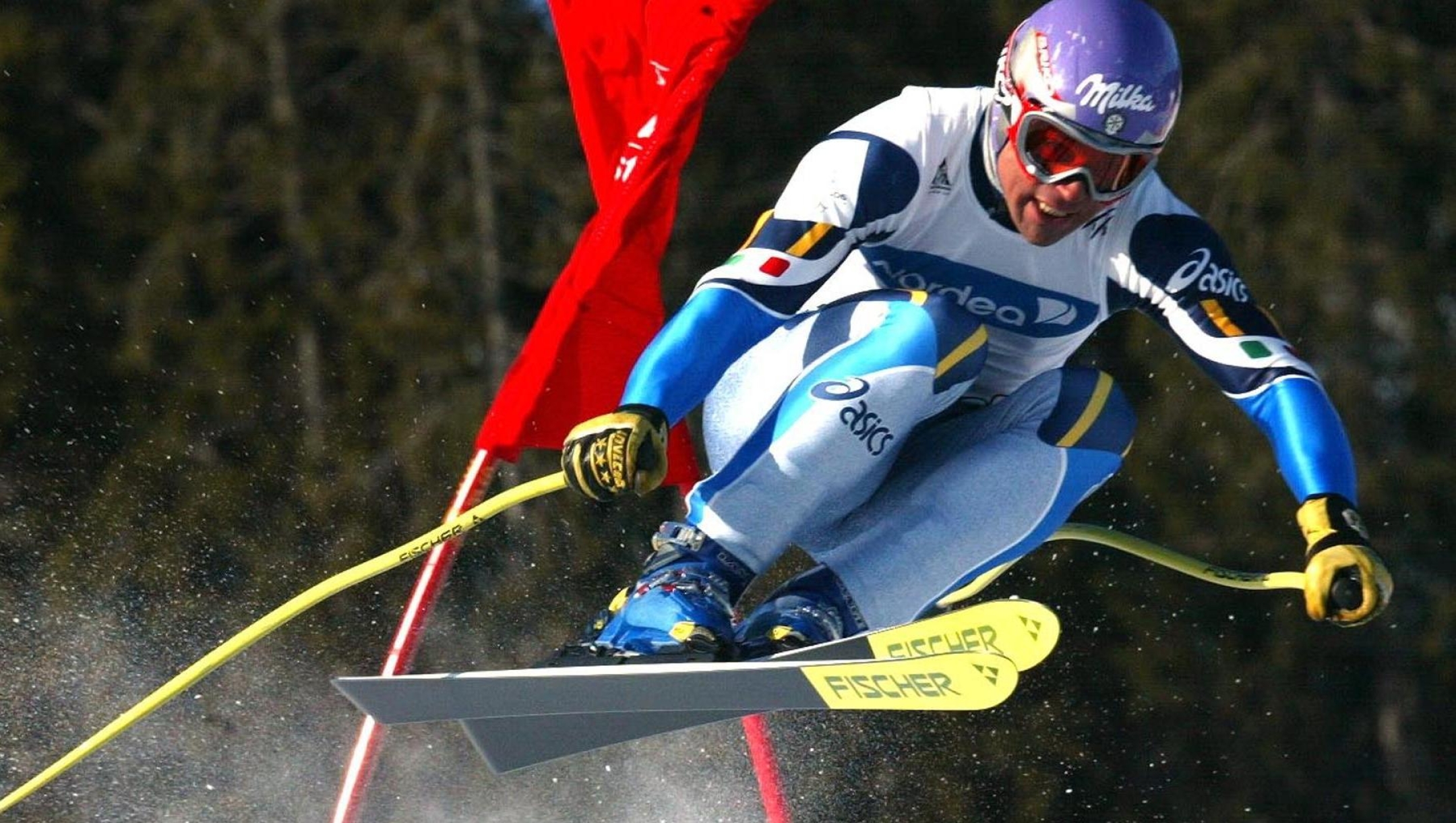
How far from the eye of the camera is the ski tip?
3.13 meters

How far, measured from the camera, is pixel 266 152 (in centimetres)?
965

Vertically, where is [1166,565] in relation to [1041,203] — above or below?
below

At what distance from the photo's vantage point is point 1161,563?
3910mm

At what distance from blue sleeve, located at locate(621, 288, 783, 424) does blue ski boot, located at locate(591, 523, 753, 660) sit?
0.25 metres

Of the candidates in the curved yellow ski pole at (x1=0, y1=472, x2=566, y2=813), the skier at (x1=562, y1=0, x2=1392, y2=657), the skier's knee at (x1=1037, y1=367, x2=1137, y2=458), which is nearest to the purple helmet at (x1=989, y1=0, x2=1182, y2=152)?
the skier at (x1=562, y1=0, x2=1392, y2=657)

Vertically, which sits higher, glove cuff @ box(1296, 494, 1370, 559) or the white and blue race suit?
the white and blue race suit

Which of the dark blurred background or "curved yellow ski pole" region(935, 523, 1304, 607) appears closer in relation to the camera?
"curved yellow ski pole" region(935, 523, 1304, 607)

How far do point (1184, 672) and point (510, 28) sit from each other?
142 inches

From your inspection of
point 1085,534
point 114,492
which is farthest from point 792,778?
point 114,492

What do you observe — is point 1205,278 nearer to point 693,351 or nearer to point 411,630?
point 693,351

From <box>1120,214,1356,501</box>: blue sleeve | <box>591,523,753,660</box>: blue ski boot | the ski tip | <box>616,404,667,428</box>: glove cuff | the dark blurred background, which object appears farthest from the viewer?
the dark blurred background

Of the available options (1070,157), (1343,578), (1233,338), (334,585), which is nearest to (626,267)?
(334,585)

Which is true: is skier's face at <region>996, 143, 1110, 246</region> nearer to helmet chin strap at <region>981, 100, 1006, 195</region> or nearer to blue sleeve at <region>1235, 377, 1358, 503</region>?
helmet chin strap at <region>981, 100, 1006, 195</region>

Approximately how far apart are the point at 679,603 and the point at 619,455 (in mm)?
316
